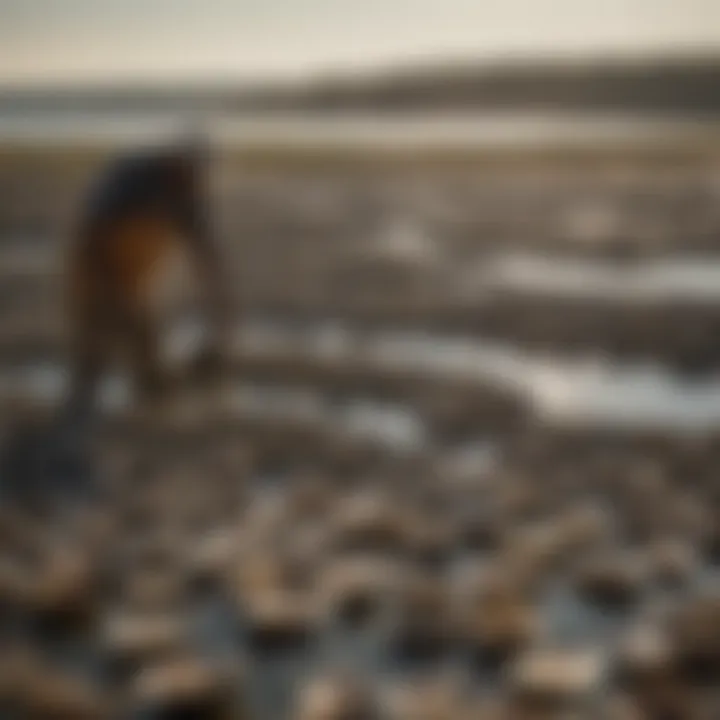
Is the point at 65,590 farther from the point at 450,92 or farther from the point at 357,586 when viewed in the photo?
the point at 450,92

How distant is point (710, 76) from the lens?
3.52 ft

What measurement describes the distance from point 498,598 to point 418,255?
0.35 m

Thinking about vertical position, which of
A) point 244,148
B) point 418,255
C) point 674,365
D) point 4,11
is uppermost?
point 4,11

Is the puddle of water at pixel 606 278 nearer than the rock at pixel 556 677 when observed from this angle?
No

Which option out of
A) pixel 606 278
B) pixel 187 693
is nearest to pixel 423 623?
pixel 187 693

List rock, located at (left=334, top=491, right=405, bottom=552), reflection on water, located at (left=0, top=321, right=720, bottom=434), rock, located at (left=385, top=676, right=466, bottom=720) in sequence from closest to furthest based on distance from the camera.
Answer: rock, located at (left=385, top=676, right=466, bottom=720) → rock, located at (left=334, top=491, right=405, bottom=552) → reflection on water, located at (left=0, top=321, right=720, bottom=434)

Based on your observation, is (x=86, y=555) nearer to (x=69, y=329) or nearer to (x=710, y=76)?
(x=69, y=329)

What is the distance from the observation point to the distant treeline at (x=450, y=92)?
1.07 meters

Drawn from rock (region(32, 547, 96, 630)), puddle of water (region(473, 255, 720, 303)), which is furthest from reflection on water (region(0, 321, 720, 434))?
rock (region(32, 547, 96, 630))

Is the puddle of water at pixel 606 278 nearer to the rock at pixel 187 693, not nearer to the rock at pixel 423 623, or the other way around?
the rock at pixel 423 623

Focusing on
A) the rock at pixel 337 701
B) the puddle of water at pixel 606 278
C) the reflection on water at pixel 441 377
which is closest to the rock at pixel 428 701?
the rock at pixel 337 701

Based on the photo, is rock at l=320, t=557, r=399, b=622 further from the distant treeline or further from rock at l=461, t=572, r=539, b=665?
the distant treeline

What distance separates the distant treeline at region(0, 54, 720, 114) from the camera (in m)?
1.07

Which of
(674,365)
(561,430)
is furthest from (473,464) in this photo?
(674,365)
